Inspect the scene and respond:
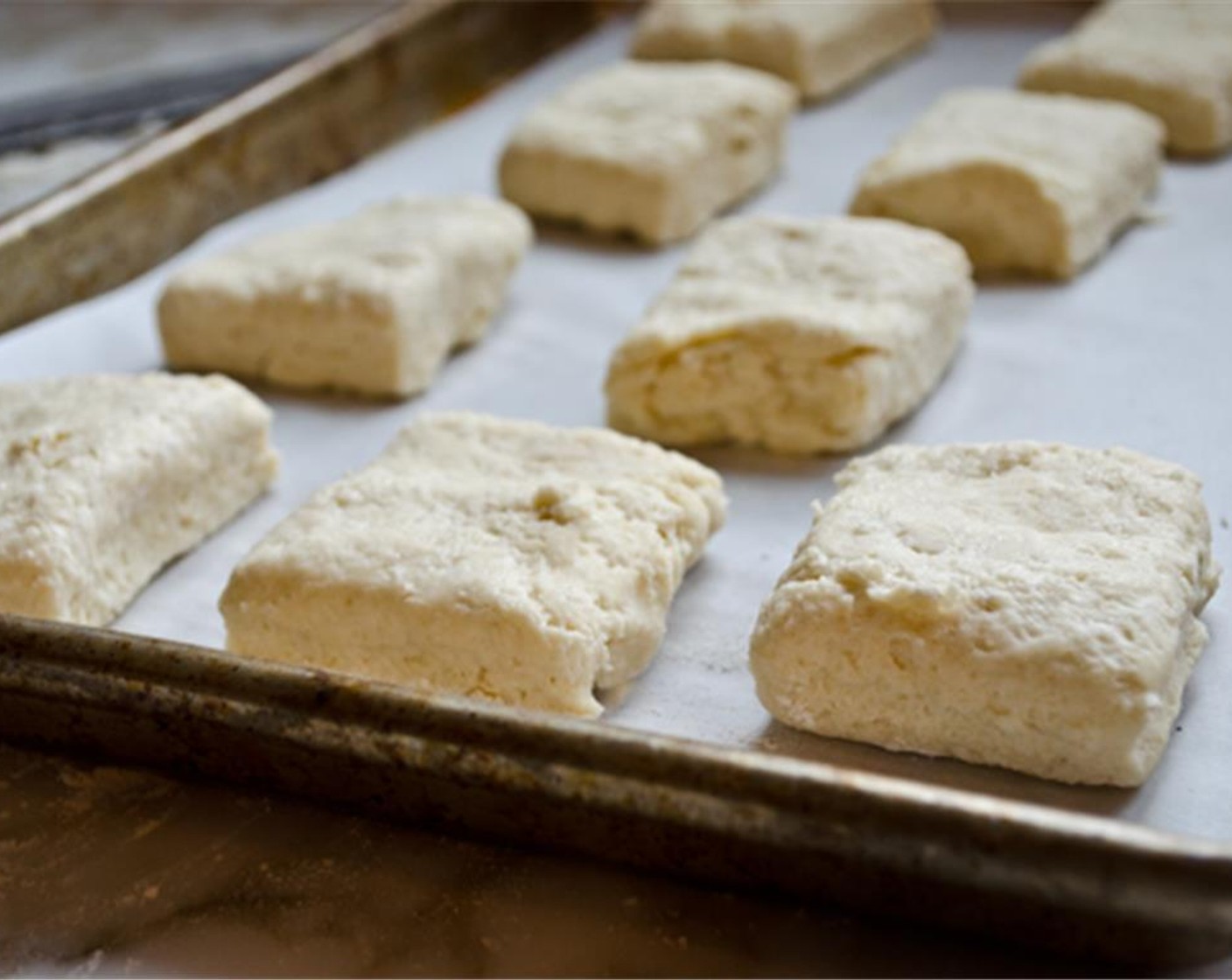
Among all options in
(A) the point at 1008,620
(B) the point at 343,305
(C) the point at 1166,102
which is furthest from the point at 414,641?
(C) the point at 1166,102

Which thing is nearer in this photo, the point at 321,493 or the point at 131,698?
the point at 131,698

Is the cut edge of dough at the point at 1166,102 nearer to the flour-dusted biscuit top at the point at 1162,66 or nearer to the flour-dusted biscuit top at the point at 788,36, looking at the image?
the flour-dusted biscuit top at the point at 1162,66

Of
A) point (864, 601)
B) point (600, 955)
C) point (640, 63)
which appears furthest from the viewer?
point (640, 63)

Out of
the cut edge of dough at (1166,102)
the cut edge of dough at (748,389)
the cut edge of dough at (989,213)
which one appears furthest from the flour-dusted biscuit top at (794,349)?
the cut edge of dough at (1166,102)

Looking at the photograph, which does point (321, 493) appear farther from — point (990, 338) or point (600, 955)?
point (990, 338)

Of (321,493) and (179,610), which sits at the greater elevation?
(321,493)

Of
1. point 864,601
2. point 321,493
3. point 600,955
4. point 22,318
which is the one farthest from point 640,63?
point 600,955
